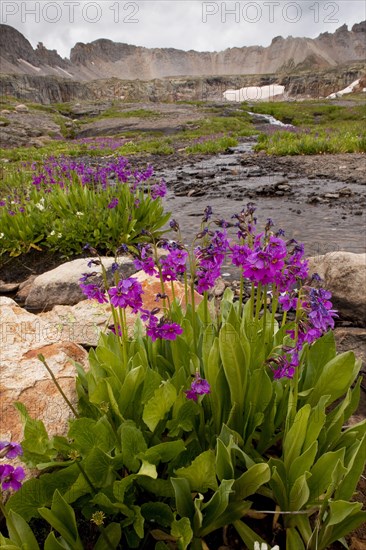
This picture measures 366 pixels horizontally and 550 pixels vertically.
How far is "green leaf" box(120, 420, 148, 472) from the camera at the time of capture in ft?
6.17

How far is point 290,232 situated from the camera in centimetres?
774

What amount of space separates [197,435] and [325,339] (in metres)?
0.95

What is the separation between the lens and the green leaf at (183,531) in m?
1.67

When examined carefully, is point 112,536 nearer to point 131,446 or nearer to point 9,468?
point 131,446

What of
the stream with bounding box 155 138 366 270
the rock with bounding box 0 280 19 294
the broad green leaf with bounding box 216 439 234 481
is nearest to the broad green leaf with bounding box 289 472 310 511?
the broad green leaf with bounding box 216 439 234 481

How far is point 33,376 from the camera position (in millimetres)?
2732

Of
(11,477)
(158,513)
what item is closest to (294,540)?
(158,513)

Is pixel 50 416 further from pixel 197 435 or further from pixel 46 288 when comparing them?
pixel 46 288

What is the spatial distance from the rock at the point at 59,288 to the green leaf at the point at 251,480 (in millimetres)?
3410

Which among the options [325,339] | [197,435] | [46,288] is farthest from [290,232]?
[197,435]

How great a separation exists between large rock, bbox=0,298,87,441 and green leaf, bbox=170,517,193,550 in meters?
1.00

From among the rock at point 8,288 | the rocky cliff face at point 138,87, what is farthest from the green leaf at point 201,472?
the rocky cliff face at point 138,87

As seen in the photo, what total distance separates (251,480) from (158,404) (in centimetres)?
55

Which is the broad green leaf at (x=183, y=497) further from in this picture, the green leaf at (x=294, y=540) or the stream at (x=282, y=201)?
the stream at (x=282, y=201)
